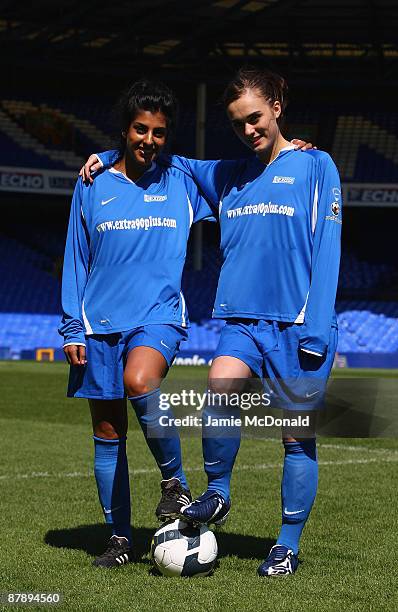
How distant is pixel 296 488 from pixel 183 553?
558mm

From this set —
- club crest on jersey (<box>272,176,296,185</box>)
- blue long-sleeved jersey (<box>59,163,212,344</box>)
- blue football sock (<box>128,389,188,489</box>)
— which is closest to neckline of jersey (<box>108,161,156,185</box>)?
blue long-sleeved jersey (<box>59,163,212,344</box>)

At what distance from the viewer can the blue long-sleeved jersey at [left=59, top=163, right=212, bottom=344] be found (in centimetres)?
474

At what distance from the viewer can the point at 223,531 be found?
570 cm

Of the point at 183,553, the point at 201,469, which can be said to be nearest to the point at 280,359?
the point at 183,553

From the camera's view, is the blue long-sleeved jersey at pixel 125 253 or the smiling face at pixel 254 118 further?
the blue long-sleeved jersey at pixel 125 253

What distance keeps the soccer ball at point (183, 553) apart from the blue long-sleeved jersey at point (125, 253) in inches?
36.9

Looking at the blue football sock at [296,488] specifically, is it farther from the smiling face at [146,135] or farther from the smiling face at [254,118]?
the smiling face at [146,135]

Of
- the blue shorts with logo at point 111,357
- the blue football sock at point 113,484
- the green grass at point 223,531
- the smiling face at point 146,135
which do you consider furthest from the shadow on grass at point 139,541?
the smiling face at point 146,135

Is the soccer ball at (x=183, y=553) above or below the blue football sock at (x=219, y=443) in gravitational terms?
below

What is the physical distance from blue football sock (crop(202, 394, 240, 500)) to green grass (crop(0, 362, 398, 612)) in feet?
1.33

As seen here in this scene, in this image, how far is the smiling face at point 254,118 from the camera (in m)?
4.54

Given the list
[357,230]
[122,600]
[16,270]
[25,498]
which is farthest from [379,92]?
[122,600]

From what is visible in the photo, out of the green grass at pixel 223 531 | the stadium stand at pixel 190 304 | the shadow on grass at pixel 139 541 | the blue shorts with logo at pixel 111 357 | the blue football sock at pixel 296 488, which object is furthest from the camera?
the stadium stand at pixel 190 304

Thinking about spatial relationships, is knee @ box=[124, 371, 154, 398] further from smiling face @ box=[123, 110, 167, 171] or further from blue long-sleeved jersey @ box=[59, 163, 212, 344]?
smiling face @ box=[123, 110, 167, 171]
